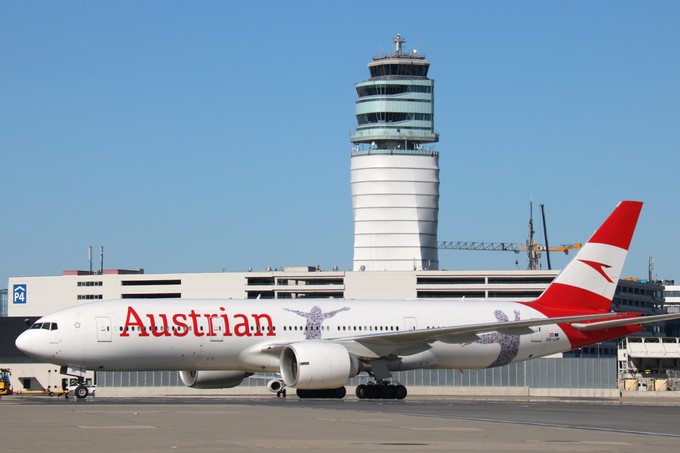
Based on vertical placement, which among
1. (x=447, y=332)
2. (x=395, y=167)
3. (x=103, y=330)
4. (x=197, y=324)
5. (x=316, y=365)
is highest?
(x=395, y=167)

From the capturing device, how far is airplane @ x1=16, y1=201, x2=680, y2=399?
43.7 metres

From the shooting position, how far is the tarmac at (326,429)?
20.8 m

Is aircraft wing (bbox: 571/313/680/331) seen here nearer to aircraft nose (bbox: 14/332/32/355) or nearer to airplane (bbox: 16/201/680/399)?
airplane (bbox: 16/201/680/399)

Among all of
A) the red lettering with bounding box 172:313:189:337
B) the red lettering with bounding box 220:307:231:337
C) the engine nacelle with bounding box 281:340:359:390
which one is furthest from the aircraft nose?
the engine nacelle with bounding box 281:340:359:390

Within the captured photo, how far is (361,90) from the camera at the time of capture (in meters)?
161

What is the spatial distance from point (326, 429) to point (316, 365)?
694 inches

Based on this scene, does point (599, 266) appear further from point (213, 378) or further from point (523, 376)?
point (523, 376)

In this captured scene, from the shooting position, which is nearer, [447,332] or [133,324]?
[133,324]

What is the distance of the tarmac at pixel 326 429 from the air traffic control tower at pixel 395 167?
414ft

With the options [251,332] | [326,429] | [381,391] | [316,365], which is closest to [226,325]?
[251,332]

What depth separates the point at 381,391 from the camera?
46.5m

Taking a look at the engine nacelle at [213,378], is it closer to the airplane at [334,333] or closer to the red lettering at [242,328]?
the airplane at [334,333]

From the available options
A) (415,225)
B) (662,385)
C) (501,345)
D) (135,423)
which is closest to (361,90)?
(415,225)

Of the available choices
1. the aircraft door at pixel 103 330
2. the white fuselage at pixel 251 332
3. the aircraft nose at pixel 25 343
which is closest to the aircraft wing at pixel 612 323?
Answer: the white fuselage at pixel 251 332
